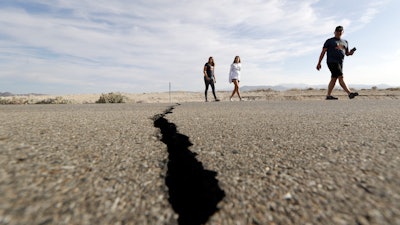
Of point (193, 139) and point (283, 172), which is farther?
point (193, 139)

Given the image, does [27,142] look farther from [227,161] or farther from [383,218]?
Answer: [383,218]

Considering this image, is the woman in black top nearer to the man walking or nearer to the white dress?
the white dress

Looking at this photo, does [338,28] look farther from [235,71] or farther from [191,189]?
[191,189]

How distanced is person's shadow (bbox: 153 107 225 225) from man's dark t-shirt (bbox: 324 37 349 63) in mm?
5948

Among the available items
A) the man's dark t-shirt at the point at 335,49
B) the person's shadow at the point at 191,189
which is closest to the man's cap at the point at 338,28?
the man's dark t-shirt at the point at 335,49

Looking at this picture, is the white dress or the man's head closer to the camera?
the man's head

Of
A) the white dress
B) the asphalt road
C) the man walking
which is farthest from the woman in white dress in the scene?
the asphalt road

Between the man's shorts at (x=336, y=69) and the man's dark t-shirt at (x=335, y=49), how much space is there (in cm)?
9

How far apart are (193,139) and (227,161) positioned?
566 mm

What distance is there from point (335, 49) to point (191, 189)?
6.39 m

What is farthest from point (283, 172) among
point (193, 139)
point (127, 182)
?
point (193, 139)

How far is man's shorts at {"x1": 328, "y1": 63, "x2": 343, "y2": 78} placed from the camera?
6.31 metres

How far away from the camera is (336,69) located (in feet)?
20.8

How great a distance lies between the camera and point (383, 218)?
71 centimetres
